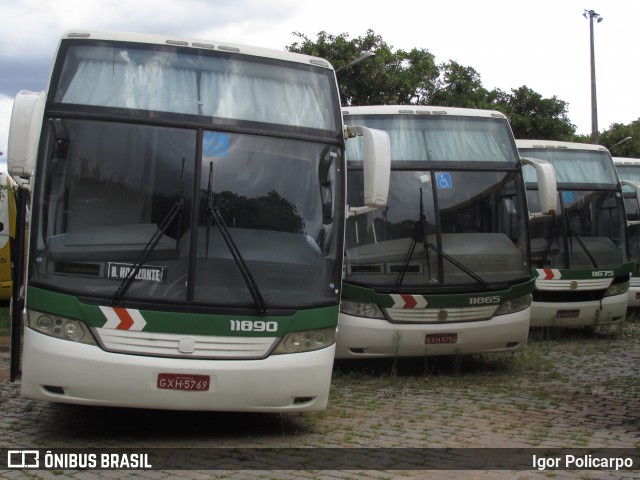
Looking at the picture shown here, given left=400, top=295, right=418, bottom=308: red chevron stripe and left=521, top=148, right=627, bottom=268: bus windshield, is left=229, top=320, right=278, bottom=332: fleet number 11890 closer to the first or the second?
left=400, top=295, right=418, bottom=308: red chevron stripe

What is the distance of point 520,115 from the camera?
41.8m

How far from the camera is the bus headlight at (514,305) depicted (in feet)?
35.3

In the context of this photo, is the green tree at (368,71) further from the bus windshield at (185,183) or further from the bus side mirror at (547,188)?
the bus windshield at (185,183)

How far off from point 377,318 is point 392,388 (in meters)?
0.79

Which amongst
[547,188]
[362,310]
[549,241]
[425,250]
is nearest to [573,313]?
[549,241]

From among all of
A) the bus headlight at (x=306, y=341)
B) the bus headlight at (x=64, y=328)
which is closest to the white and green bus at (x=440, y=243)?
the bus headlight at (x=306, y=341)

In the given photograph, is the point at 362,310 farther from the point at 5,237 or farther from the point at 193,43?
the point at 5,237

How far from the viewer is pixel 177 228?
23.2ft

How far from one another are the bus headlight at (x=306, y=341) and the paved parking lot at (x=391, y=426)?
2.40 feet

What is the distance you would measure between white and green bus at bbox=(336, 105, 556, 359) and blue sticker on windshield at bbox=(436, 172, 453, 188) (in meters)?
0.01

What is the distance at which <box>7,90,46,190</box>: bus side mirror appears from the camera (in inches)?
273

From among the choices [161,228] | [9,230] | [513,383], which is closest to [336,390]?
[513,383]

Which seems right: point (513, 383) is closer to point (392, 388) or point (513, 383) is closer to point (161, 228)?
point (392, 388)

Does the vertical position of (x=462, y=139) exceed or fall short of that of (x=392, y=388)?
it exceeds it
